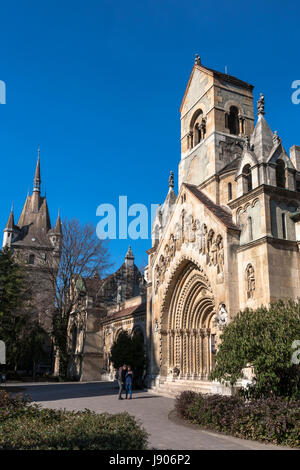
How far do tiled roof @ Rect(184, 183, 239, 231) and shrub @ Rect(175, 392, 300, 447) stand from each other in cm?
879

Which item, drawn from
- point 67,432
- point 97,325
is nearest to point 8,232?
point 97,325

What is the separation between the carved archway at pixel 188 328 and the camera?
→ 2252 cm

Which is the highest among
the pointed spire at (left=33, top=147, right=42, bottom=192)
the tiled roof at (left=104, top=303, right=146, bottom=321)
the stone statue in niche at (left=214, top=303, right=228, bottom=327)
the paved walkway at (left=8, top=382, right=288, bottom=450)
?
the pointed spire at (left=33, top=147, right=42, bottom=192)

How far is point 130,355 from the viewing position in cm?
2477

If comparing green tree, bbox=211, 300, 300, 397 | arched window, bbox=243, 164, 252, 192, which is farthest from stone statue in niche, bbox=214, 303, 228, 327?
arched window, bbox=243, 164, 252, 192

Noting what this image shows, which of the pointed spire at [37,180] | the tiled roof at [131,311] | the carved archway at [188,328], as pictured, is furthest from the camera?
the pointed spire at [37,180]

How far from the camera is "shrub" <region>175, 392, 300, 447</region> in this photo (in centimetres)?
969

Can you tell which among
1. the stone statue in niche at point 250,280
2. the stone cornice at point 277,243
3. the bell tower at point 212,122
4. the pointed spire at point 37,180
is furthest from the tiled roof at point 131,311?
the pointed spire at point 37,180

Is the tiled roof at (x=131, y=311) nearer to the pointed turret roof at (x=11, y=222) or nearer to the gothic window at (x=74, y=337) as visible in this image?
the gothic window at (x=74, y=337)

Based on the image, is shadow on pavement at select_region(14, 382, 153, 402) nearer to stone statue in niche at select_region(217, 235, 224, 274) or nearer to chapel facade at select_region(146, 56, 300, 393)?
chapel facade at select_region(146, 56, 300, 393)

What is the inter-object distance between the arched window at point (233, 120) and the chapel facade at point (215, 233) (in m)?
0.06
